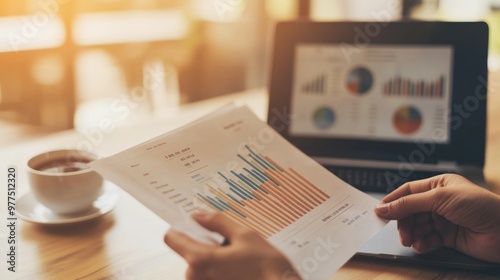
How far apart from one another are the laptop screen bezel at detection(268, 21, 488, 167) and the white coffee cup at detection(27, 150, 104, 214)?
1.40 ft

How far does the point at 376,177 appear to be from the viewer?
0.99 m

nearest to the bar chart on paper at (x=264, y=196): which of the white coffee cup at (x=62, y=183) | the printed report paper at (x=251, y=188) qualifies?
the printed report paper at (x=251, y=188)

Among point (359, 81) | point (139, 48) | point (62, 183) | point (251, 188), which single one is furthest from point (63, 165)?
point (139, 48)

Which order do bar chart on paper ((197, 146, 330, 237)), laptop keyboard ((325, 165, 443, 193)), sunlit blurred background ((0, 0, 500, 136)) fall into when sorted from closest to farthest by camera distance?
1. bar chart on paper ((197, 146, 330, 237))
2. laptop keyboard ((325, 165, 443, 193))
3. sunlit blurred background ((0, 0, 500, 136))

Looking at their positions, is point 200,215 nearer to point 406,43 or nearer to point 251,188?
point 251,188

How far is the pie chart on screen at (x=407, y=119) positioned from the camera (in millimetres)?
1108

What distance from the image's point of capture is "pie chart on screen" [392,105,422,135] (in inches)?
43.6

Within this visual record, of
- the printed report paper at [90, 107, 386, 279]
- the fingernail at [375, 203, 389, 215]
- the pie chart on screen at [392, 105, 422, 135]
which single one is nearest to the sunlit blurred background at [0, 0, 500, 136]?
the pie chart on screen at [392, 105, 422, 135]

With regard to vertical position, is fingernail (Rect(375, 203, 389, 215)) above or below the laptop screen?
below

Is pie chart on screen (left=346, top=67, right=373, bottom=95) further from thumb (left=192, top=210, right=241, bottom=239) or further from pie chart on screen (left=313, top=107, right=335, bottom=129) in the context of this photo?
thumb (left=192, top=210, right=241, bottom=239)

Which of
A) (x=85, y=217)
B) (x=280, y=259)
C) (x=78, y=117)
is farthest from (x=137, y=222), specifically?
(x=78, y=117)

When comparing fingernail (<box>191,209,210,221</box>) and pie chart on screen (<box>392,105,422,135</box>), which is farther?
pie chart on screen (<box>392,105,422,135</box>)

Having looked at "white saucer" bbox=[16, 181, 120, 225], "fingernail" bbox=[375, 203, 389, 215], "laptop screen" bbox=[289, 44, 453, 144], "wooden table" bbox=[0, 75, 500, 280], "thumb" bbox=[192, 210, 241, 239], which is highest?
"laptop screen" bbox=[289, 44, 453, 144]

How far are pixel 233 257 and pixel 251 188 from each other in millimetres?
181
